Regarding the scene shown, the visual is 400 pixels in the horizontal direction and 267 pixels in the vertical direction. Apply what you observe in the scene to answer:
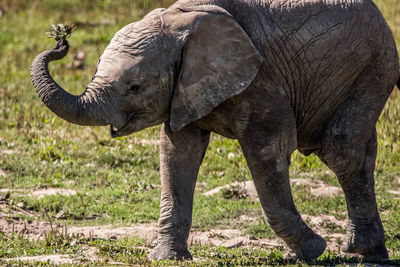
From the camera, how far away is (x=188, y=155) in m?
7.16

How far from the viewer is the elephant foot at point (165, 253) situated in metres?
7.12

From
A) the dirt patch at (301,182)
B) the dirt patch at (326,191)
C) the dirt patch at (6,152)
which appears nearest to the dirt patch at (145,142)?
the dirt patch at (6,152)

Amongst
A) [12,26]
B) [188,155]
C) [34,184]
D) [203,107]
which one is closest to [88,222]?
[34,184]

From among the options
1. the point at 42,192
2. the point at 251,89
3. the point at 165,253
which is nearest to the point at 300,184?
the point at 42,192

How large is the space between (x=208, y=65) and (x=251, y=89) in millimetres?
396

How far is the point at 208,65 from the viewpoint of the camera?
22.2 ft

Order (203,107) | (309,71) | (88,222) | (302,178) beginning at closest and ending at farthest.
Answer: (203,107) < (309,71) < (88,222) < (302,178)

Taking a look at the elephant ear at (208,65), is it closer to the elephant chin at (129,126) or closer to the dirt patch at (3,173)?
the elephant chin at (129,126)

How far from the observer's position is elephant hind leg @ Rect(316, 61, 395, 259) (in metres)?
7.35

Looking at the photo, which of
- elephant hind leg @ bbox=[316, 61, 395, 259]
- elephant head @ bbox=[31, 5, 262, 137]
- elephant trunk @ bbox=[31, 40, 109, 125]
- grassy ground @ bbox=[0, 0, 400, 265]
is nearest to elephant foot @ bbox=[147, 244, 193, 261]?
grassy ground @ bbox=[0, 0, 400, 265]

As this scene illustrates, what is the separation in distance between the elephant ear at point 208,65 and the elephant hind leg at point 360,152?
1.09 metres

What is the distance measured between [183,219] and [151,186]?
2.95 m

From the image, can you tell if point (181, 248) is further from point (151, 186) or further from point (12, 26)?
point (12, 26)

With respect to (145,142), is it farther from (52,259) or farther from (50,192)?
(52,259)
